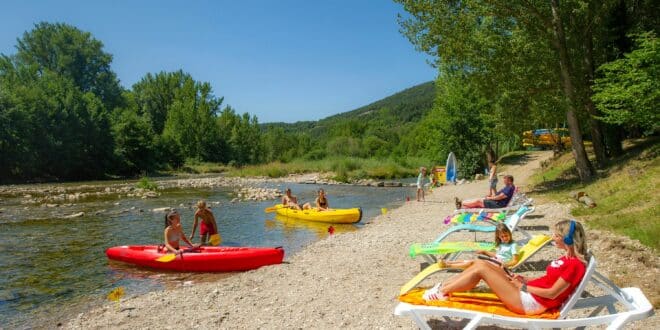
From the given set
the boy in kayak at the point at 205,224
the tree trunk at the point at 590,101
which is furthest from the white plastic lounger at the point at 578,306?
the tree trunk at the point at 590,101

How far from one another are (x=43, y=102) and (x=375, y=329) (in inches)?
2032

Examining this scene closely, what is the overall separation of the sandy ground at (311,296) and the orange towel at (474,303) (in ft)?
2.37

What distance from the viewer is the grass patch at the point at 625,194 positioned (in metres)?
8.92

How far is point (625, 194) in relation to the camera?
1196 cm

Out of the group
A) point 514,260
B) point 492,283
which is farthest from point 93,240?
point 492,283

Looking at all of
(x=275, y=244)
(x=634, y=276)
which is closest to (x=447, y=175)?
(x=275, y=244)

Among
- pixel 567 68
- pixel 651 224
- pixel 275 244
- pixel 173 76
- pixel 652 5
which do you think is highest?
pixel 173 76

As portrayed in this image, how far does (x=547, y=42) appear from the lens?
16.9 m

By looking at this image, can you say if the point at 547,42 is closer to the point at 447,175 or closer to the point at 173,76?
the point at 447,175

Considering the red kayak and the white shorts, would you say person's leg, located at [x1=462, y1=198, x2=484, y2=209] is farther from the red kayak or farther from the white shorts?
the white shorts

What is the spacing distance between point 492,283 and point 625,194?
9418 millimetres

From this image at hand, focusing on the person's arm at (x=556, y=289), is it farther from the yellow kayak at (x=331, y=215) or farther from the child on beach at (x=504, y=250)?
the yellow kayak at (x=331, y=215)

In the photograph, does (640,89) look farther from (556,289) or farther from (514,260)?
(556,289)

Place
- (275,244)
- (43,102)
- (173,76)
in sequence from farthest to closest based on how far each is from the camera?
(173,76) → (43,102) → (275,244)
